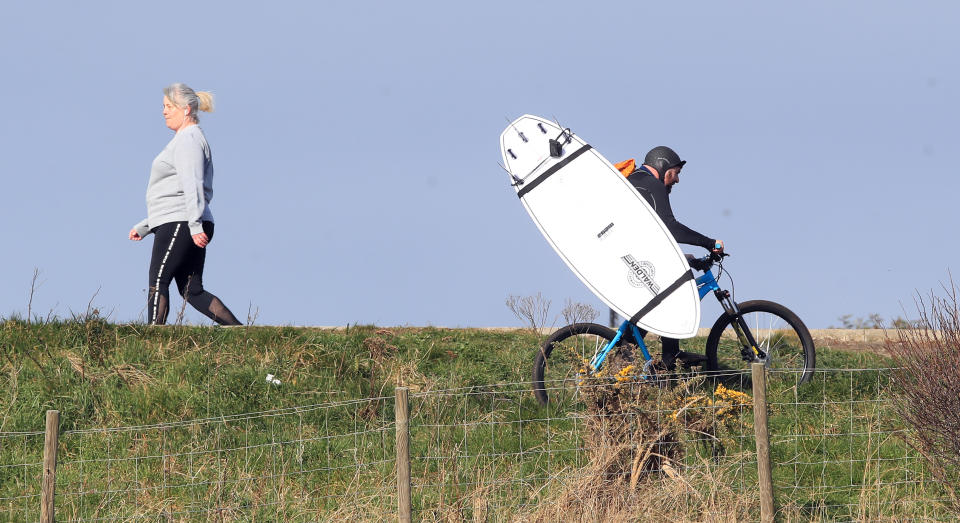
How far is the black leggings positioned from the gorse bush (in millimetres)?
6176

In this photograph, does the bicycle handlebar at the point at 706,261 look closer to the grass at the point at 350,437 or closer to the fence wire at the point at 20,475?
the grass at the point at 350,437

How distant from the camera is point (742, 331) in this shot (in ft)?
30.4

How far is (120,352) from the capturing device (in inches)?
392

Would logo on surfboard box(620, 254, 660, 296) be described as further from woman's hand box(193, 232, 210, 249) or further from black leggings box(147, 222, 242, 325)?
black leggings box(147, 222, 242, 325)

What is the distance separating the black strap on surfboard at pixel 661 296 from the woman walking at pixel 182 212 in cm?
432

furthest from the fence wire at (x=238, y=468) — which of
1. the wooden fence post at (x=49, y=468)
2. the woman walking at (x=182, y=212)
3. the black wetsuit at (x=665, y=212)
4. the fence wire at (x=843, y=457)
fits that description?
the fence wire at (x=843, y=457)

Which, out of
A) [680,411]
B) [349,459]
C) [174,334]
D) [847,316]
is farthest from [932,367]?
[847,316]

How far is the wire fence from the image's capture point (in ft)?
23.1

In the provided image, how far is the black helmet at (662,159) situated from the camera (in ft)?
29.4

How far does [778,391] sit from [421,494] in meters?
3.53

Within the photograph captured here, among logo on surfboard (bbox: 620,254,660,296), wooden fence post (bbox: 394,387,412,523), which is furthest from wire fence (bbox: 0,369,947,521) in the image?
logo on surfboard (bbox: 620,254,660,296)

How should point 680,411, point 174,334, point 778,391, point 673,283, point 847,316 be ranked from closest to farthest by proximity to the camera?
point 680,411, point 673,283, point 778,391, point 174,334, point 847,316

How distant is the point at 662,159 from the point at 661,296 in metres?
1.33

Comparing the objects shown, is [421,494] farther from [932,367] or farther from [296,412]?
[932,367]
